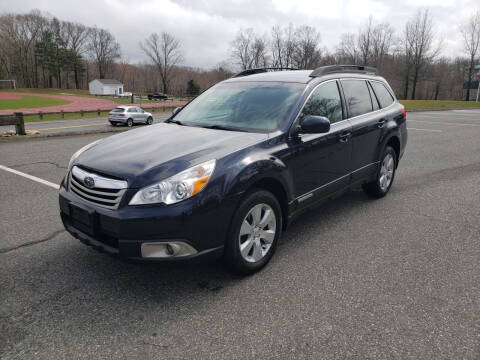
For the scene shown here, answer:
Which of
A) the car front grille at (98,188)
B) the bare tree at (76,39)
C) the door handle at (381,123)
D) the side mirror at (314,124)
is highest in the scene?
the bare tree at (76,39)

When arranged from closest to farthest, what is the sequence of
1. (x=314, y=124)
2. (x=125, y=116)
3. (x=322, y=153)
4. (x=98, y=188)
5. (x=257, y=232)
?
(x=98, y=188), (x=257, y=232), (x=314, y=124), (x=322, y=153), (x=125, y=116)

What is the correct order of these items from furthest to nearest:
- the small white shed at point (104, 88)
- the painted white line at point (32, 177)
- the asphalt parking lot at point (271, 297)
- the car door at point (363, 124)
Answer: the small white shed at point (104, 88), the painted white line at point (32, 177), the car door at point (363, 124), the asphalt parking lot at point (271, 297)

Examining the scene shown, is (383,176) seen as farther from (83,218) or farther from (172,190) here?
(83,218)

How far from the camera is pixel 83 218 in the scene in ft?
9.09

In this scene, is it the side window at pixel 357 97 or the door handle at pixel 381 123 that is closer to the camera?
the side window at pixel 357 97

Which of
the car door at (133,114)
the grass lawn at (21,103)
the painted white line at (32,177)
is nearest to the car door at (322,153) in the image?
the painted white line at (32,177)

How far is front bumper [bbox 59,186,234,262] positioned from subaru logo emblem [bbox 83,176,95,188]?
0.15 m

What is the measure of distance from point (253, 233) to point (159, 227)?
887mm

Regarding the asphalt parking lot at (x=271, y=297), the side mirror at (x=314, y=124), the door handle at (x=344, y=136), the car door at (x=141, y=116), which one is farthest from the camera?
the car door at (x=141, y=116)

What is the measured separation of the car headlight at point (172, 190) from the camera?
8.26ft

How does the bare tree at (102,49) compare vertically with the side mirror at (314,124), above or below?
above

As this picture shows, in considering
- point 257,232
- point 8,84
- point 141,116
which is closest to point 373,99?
point 257,232

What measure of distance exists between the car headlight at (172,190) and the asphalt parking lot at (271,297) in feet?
1.62

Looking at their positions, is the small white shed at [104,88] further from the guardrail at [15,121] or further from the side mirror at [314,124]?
the side mirror at [314,124]
